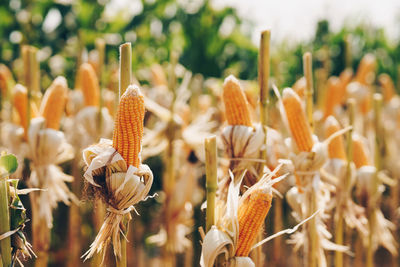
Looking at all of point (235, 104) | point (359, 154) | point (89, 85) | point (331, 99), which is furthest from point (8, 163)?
point (331, 99)

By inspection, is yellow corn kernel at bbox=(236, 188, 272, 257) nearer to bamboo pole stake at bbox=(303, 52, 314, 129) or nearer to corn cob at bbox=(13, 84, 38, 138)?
bamboo pole stake at bbox=(303, 52, 314, 129)

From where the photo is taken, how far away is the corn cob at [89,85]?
1.74 metres

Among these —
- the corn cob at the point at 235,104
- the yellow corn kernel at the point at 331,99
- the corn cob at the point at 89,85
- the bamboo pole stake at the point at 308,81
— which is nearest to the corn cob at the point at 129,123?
the corn cob at the point at 235,104

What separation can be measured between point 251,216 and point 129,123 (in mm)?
287

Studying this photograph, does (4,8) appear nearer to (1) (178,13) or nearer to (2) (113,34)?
(2) (113,34)

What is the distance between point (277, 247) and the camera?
88.2 inches

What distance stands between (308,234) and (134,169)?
59cm

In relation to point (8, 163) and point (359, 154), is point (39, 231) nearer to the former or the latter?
point (8, 163)

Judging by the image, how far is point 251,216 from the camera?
→ 2.81 ft

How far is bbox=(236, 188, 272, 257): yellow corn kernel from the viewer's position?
33.1 inches

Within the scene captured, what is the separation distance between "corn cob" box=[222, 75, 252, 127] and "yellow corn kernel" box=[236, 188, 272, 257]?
0.86 ft

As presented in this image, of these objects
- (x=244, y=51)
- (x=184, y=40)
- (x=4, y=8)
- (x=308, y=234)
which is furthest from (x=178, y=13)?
(x=308, y=234)

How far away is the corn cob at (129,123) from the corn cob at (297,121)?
47cm

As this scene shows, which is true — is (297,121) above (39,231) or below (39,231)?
above
